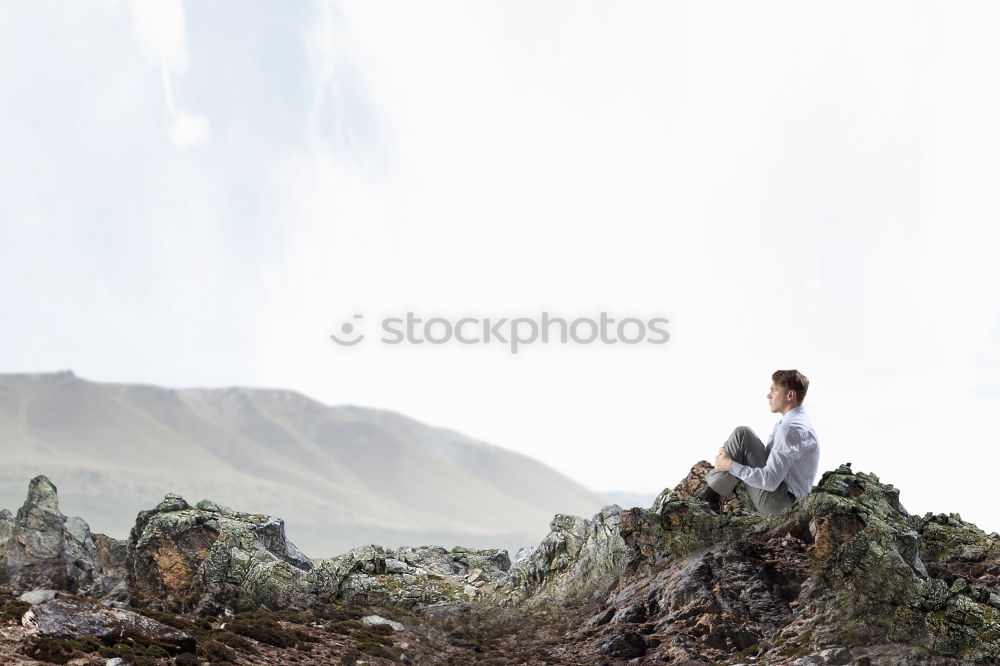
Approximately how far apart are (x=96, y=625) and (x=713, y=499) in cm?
1653

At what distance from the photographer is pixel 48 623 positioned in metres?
17.4

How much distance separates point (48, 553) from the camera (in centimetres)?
2867

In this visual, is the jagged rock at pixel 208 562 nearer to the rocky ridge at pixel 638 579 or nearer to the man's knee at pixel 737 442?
the rocky ridge at pixel 638 579

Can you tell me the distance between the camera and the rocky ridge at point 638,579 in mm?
18562

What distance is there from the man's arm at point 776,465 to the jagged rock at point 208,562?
1514cm

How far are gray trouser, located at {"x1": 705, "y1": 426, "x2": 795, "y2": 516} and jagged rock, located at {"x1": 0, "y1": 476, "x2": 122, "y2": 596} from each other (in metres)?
22.8

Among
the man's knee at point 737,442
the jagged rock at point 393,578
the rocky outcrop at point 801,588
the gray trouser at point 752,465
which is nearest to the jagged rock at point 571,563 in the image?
the rocky outcrop at point 801,588

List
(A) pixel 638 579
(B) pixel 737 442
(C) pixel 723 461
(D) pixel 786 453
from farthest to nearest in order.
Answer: (A) pixel 638 579 < (B) pixel 737 442 < (C) pixel 723 461 < (D) pixel 786 453

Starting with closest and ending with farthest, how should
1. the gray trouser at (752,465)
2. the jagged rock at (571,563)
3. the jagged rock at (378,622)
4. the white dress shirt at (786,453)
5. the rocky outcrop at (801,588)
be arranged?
the rocky outcrop at (801,588) < the white dress shirt at (786,453) < the gray trouser at (752,465) < the jagged rock at (378,622) < the jagged rock at (571,563)

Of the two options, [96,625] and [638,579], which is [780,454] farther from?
[96,625]

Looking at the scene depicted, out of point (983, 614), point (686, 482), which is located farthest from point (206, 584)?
point (983, 614)

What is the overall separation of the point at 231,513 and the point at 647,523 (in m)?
18.1

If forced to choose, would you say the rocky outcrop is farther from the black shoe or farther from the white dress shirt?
the white dress shirt

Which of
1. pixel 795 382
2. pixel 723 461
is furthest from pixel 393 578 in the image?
pixel 795 382
